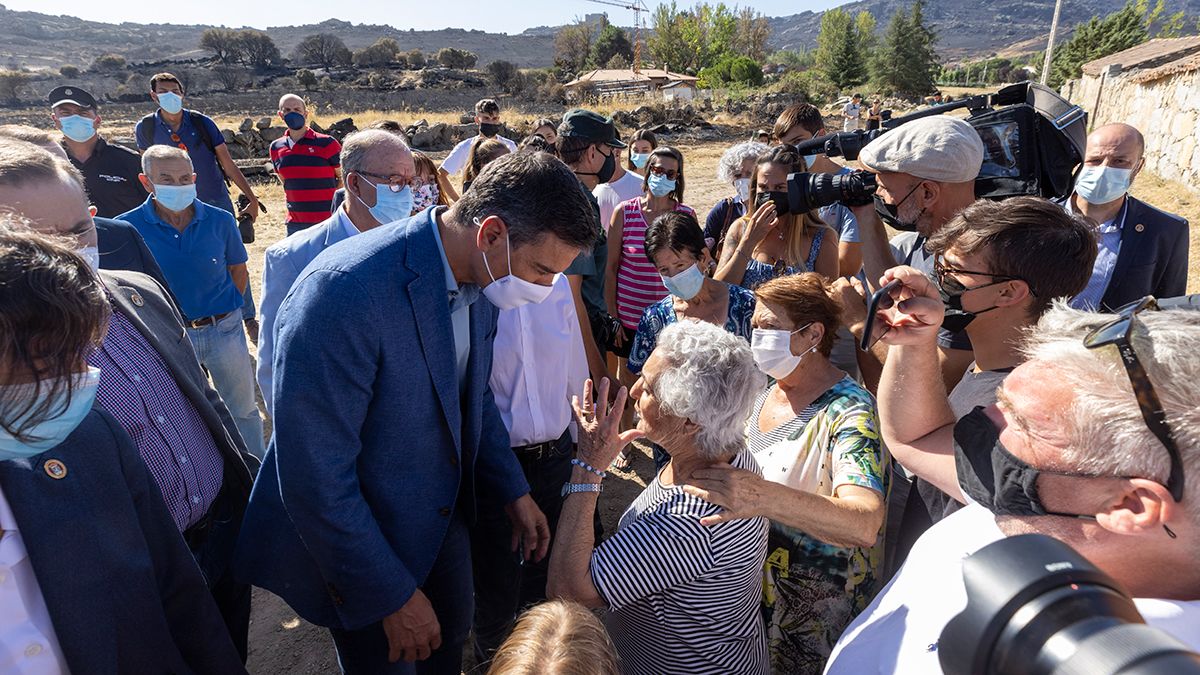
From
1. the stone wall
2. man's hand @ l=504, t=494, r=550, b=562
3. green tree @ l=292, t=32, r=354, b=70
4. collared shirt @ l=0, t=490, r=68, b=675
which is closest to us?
collared shirt @ l=0, t=490, r=68, b=675

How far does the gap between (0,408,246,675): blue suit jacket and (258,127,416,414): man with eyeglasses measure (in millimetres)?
1423

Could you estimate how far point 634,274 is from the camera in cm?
409

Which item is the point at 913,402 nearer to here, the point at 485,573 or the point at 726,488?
the point at 726,488

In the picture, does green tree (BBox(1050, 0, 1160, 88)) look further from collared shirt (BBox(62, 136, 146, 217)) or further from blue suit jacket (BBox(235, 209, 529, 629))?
blue suit jacket (BBox(235, 209, 529, 629))

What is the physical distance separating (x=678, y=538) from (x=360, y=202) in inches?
89.9

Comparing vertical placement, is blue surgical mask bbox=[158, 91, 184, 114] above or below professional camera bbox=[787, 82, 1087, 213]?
above

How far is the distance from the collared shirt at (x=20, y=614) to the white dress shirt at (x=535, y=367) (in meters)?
1.44

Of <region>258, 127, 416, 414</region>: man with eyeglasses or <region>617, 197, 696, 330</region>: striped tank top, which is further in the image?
<region>617, 197, 696, 330</region>: striped tank top

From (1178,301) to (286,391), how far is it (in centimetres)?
200

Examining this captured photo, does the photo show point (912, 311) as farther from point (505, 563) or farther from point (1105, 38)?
point (1105, 38)

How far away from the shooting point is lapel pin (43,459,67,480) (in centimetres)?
132

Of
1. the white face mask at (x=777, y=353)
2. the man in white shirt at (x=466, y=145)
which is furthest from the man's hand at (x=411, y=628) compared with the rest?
the man in white shirt at (x=466, y=145)

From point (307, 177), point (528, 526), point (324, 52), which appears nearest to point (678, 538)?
point (528, 526)

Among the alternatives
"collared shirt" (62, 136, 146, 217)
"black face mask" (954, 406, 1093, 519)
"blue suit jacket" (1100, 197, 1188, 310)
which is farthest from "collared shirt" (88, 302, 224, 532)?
"blue suit jacket" (1100, 197, 1188, 310)
